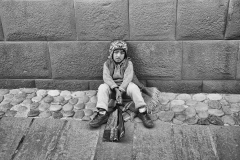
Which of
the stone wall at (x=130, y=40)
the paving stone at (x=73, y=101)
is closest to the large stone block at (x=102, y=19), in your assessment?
the stone wall at (x=130, y=40)

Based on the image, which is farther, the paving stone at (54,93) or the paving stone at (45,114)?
the paving stone at (54,93)

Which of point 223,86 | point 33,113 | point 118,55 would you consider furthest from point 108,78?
point 223,86

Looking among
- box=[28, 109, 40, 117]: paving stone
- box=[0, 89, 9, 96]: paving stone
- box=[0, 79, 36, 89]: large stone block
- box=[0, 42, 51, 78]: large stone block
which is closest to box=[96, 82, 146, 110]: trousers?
box=[28, 109, 40, 117]: paving stone

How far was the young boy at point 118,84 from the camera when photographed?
3.53 m

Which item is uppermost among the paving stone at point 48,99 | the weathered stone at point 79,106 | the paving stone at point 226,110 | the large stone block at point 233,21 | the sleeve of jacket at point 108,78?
the large stone block at point 233,21

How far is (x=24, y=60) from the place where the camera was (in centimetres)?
424

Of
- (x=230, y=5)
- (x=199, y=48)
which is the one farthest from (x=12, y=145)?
(x=230, y=5)

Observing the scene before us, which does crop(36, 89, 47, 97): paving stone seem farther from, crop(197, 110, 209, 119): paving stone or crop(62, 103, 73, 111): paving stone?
crop(197, 110, 209, 119): paving stone

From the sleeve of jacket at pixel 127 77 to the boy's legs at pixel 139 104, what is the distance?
58mm

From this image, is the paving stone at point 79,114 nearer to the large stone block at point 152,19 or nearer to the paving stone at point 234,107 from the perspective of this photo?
the large stone block at point 152,19

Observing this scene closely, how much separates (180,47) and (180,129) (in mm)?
1228

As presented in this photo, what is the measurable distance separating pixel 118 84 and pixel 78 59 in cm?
75

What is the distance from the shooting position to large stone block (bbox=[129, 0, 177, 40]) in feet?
12.3

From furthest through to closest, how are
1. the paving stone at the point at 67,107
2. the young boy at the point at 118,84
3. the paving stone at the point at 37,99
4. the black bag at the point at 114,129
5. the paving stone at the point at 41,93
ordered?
the paving stone at the point at 41,93
the paving stone at the point at 37,99
the paving stone at the point at 67,107
the young boy at the point at 118,84
the black bag at the point at 114,129
